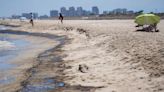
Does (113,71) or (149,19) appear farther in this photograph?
(149,19)

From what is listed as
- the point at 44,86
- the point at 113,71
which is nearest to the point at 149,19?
the point at 113,71

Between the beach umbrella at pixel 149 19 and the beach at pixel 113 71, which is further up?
the beach umbrella at pixel 149 19

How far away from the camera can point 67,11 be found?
157625mm

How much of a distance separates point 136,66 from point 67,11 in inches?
5854

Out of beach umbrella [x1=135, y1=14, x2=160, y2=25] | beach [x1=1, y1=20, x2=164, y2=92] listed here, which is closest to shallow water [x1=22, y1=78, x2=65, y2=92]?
beach [x1=1, y1=20, x2=164, y2=92]

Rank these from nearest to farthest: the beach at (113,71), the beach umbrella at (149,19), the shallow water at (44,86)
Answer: the beach at (113,71) < the shallow water at (44,86) < the beach umbrella at (149,19)

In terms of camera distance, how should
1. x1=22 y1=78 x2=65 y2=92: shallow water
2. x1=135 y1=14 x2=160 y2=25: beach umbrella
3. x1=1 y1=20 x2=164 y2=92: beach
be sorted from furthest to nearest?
1. x1=135 y1=14 x2=160 y2=25: beach umbrella
2. x1=22 y1=78 x2=65 y2=92: shallow water
3. x1=1 y1=20 x2=164 y2=92: beach

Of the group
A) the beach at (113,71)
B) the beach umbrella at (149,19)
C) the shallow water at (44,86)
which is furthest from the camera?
the beach umbrella at (149,19)

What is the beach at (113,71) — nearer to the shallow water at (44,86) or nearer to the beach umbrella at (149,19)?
the shallow water at (44,86)

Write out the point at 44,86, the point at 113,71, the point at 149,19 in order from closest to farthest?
the point at 44,86, the point at 113,71, the point at 149,19

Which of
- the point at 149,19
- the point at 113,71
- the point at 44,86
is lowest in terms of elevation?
the point at 44,86

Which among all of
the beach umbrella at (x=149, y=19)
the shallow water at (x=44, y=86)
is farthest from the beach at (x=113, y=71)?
the beach umbrella at (x=149, y=19)

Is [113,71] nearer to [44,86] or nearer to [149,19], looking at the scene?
[44,86]

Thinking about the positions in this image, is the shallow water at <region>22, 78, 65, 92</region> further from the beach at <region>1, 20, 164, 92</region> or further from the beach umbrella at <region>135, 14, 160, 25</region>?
the beach umbrella at <region>135, 14, 160, 25</region>
